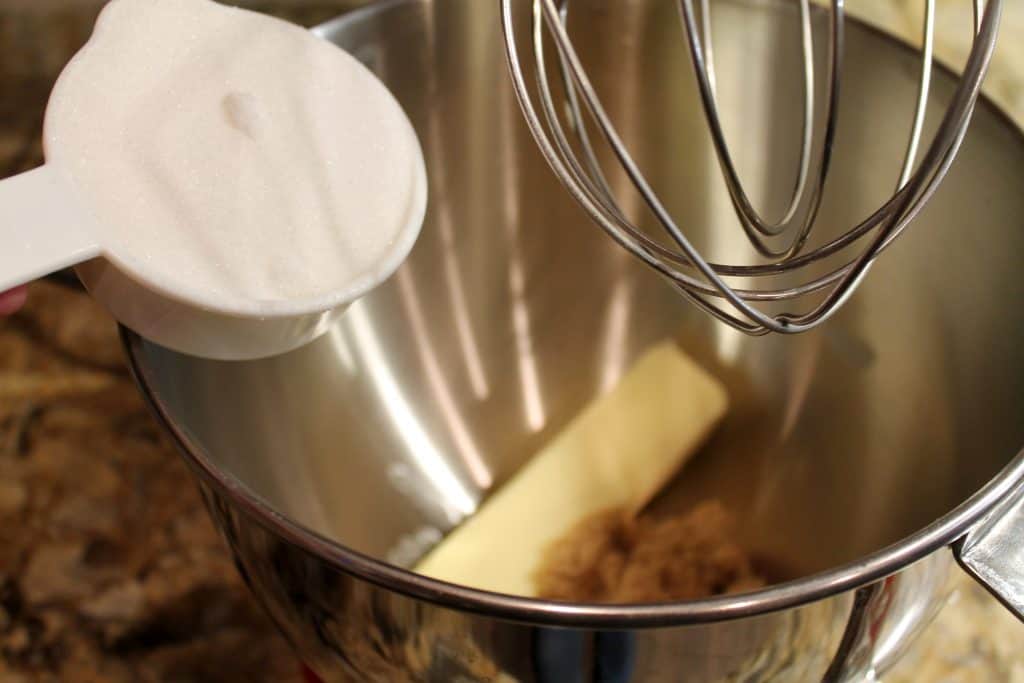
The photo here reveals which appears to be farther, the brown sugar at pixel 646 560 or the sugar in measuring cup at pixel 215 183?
the brown sugar at pixel 646 560

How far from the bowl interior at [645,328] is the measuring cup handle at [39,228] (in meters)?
0.12

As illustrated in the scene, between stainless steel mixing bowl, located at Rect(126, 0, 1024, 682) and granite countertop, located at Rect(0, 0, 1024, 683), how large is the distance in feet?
0.19

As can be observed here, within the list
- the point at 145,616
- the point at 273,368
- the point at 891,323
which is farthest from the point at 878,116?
the point at 145,616

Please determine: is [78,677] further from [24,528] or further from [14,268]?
[14,268]

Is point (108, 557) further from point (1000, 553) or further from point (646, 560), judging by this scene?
point (1000, 553)

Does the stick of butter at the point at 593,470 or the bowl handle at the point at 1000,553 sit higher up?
the bowl handle at the point at 1000,553

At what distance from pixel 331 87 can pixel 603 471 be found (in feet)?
0.84

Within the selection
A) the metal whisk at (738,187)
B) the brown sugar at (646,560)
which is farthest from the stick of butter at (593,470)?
the metal whisk at (738,187)

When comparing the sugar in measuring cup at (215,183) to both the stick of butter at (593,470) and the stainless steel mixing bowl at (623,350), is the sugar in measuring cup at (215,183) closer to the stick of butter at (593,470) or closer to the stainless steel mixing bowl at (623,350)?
the stainless steel mixing bowl at (623,350)

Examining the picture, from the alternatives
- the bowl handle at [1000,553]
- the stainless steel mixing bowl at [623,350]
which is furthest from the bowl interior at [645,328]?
the bowl handle at [1000,553]

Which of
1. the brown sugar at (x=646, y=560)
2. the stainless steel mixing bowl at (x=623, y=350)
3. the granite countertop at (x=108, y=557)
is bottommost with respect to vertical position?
the granite countertop at (x=108, y=557)

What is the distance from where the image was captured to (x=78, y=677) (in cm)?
44

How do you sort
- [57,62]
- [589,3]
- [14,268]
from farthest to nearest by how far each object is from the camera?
[57,62]
[589,3]
[14,268]

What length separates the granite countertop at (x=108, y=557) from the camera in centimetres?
45
